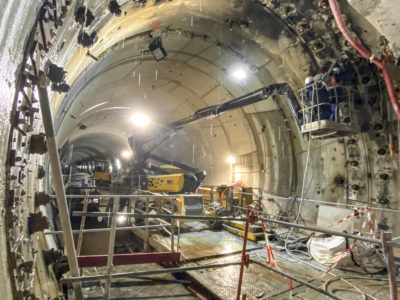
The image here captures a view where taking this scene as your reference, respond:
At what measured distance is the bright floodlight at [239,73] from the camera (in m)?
7.93

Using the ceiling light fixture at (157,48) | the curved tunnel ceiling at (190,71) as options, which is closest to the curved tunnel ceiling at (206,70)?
the curved tunnel ceiling at (190,71)

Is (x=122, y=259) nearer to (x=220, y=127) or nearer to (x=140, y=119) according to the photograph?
(x=220, y=127)

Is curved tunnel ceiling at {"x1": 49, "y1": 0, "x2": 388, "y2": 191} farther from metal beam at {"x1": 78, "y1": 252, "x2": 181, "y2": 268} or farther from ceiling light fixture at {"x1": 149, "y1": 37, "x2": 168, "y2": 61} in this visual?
metal beam at {"x1": 78, "y1": 252, "x2": 181, "y2": 268}

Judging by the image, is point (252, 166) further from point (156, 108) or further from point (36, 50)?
point (36, 50)

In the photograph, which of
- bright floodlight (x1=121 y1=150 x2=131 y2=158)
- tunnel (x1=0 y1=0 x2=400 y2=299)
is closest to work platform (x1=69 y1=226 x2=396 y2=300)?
tunnel (x1=0 y1=0 x2=400 y2=299)

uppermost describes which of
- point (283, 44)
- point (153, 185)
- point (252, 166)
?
point (283, 44)

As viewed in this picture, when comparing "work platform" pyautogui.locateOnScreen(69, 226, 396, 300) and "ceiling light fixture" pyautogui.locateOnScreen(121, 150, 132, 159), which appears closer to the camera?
"work platform" pyautogui.locateOnScreen(69, 226, 396, 300)

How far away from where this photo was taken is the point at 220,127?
10383mm

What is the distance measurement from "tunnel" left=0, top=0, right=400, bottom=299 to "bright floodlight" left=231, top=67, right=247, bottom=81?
0.12ft

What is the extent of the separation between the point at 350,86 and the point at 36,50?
6.77 meters

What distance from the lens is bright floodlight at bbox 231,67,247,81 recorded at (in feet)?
26.0

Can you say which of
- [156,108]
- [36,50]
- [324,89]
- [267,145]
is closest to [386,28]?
[324,89]

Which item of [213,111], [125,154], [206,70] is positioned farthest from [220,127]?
[125,154]

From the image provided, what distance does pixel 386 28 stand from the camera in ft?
11.6
